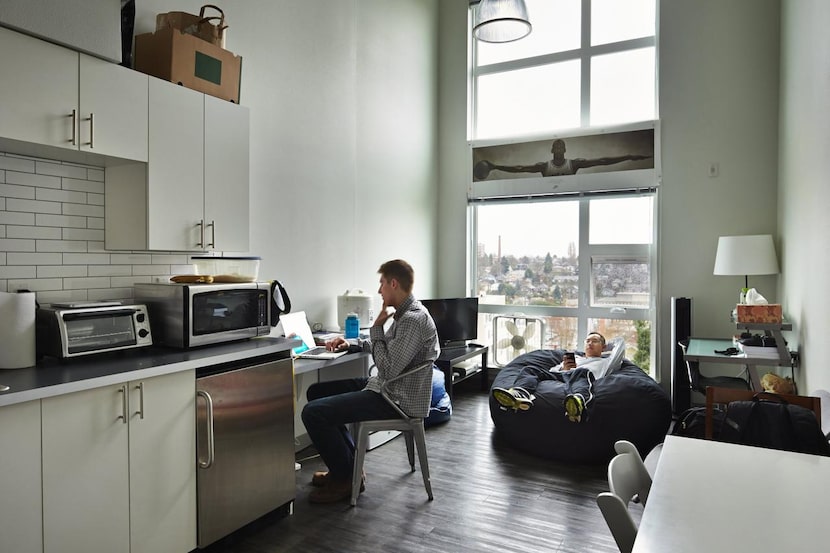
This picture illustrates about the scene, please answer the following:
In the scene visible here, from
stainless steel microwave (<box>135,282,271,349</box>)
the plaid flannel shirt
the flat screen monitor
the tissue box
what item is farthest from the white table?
the flat screen monitor

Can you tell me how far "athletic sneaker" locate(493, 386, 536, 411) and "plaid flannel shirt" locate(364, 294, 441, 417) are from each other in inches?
41.6

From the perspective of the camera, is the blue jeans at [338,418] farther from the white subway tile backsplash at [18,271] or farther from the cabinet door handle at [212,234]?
the white subway tile backsplash at [18,271]

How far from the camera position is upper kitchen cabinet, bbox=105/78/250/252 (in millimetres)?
2561

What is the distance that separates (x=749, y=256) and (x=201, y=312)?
4.06m

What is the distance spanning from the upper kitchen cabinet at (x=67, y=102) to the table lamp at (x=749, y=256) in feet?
13.8

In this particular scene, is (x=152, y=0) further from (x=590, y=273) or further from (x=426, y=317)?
(x=590, y=273)

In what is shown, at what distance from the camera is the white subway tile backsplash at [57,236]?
7.65ft

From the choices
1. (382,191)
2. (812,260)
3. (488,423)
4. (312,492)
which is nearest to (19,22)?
(312,492)

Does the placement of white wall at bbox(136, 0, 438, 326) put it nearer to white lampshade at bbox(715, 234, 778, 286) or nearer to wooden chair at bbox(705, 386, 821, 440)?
wooden chair at bbox(705, 386, 821, 440)

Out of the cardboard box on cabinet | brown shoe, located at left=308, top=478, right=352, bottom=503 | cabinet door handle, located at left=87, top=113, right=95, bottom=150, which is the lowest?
brown shoe, located at left=308, top=478, right=352, bottom=503

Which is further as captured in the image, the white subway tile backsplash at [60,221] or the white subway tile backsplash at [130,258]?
the white subway tile backsplash at [130,258]

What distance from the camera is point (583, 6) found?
5.60 meters

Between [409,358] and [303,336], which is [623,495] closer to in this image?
[409,358]

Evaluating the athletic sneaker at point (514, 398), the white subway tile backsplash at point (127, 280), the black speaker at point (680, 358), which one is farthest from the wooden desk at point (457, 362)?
the white subway tile backsplash at point (127, 280)
